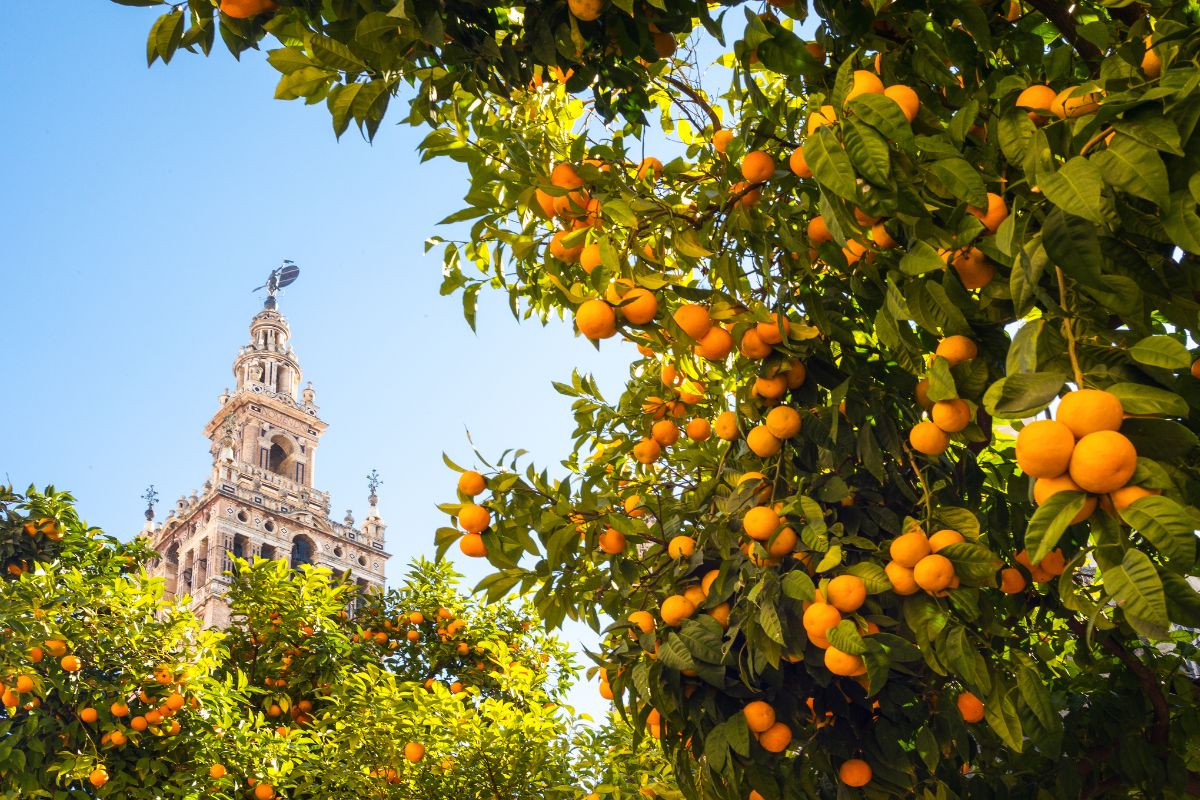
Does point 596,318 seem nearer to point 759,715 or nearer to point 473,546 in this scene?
point 473,546

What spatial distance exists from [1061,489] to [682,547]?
6.07ft

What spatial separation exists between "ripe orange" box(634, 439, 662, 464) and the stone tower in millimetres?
42433

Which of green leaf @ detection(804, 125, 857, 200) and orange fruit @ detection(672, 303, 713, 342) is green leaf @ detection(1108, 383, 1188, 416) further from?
orange fruit @ detection(672, 303, 713, 342)

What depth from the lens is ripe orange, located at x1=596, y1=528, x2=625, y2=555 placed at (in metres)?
3.32

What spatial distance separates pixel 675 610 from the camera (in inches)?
120

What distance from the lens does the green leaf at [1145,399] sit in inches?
61.6

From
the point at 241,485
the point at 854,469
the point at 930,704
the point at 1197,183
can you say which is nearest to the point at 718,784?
the point at 930,704

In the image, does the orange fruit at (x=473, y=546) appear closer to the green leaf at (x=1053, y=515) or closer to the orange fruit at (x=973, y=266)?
the orange fruit at (x=973, y=266)

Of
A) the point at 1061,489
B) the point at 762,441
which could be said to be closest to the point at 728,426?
the point at 762,441

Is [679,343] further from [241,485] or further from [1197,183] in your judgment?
[241,485]

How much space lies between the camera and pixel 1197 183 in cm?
167

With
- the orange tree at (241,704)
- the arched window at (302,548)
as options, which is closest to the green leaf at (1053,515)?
the orange tree at (241,704)

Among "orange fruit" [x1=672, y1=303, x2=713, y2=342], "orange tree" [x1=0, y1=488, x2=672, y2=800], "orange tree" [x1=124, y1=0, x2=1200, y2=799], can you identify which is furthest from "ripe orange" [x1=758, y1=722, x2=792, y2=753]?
"orange tree" [x1=0, y1=488, x2=672, y2=800]

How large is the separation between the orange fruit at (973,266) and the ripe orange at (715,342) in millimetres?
690
